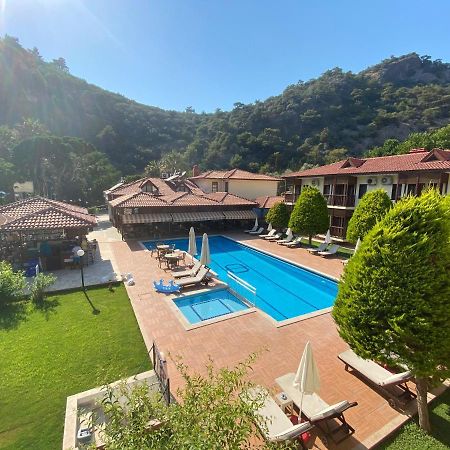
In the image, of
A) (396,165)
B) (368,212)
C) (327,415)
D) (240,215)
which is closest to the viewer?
(327,415)

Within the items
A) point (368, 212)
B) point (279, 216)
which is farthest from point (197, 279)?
point (279, 216)

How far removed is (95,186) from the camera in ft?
194

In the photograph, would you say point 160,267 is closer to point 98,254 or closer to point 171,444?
point 98,254

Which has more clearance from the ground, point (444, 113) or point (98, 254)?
point (444, 113)

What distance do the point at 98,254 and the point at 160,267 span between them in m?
7.07

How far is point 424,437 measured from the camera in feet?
22.0

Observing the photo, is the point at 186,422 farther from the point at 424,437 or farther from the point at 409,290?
A: the point at 424,437

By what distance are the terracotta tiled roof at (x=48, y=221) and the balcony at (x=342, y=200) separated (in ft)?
84.5

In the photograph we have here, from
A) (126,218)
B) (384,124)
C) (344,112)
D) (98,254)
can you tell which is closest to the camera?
(98,254)

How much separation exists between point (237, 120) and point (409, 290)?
315ft

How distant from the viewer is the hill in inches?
3014

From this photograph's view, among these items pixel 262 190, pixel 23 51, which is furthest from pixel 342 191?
pixel 23 51

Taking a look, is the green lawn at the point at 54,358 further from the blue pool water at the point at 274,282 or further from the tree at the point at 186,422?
the blue pool water at the point at 274,282

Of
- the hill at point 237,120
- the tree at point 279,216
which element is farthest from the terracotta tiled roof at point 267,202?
the hill at point 237,120
